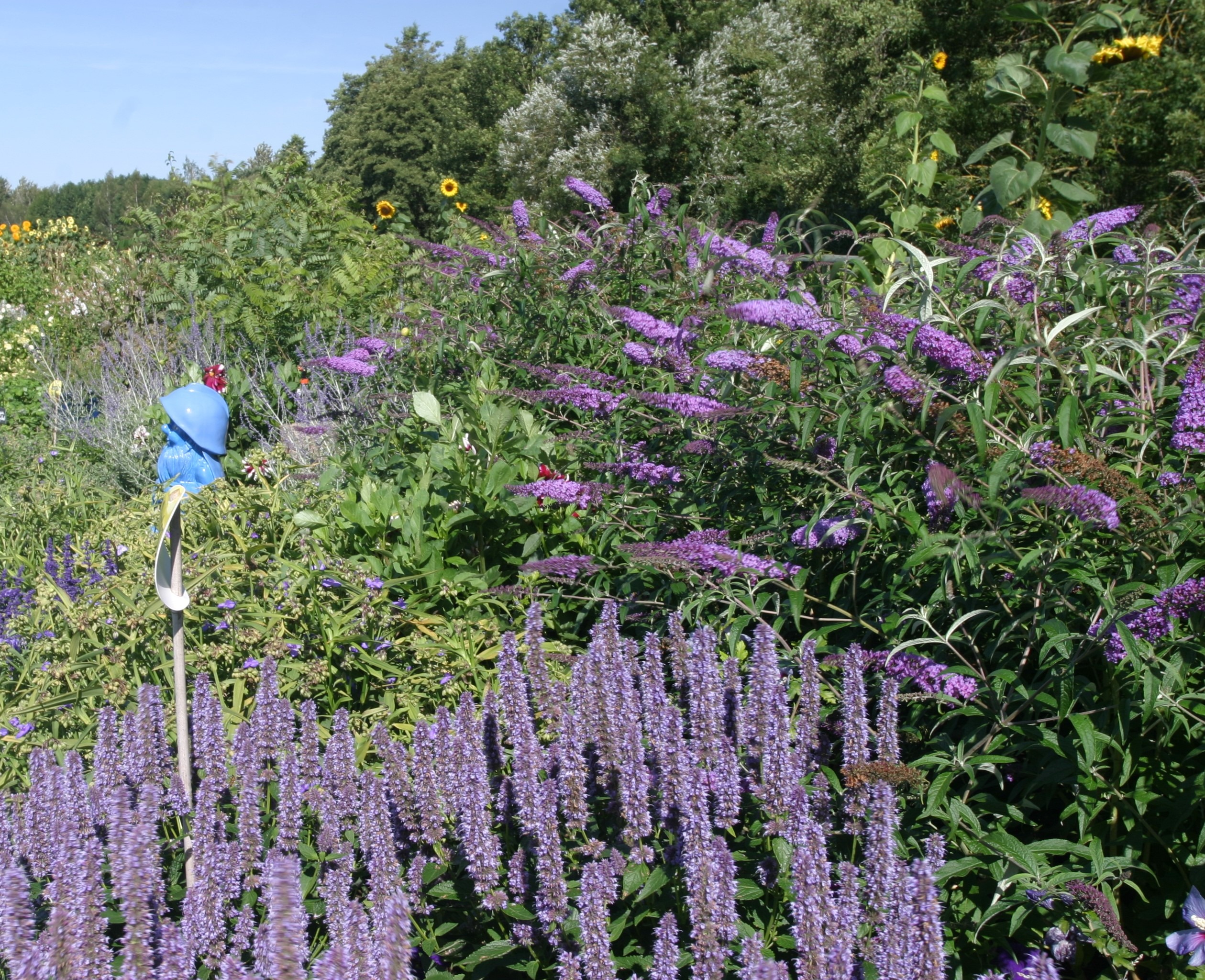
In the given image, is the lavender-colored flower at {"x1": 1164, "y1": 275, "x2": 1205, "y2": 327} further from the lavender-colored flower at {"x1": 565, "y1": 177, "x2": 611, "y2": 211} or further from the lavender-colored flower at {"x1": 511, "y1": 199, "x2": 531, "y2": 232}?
the lavender-colored flower at {"x1": 511, "y1": 199, "x2": 531, "y2": 232}

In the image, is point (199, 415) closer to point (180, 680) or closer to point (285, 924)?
point (180, 680)

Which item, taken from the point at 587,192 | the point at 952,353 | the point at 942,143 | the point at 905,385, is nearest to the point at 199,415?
the point at 905,385

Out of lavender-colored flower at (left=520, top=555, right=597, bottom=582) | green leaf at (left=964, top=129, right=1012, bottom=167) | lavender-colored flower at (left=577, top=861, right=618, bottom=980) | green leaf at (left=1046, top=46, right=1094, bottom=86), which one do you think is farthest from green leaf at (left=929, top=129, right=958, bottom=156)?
lavender-colored flower at (left=577, top=861, right=618, bottom=980)

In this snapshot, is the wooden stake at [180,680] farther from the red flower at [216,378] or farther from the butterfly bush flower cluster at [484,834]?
the red flower at [216,378]

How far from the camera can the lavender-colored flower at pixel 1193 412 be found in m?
2.04

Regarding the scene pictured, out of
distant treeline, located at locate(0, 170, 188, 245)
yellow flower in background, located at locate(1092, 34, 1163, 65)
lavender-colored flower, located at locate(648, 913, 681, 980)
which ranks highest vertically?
distant treeline, located at locate(0, 170, 188, 245)

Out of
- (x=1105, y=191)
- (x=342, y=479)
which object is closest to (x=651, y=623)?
(x=342, y=479)

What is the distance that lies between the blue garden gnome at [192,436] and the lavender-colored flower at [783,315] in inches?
56.2

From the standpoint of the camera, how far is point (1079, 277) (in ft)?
9.39

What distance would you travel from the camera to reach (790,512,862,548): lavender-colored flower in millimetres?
2486

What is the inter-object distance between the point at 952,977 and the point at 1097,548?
1011mm

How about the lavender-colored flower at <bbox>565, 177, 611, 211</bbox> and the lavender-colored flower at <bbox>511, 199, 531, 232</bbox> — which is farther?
the lavender-colored flower at <bbox>511, 199, 531, 232</bbox>

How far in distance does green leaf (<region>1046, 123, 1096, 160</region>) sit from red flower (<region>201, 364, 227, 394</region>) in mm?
4473

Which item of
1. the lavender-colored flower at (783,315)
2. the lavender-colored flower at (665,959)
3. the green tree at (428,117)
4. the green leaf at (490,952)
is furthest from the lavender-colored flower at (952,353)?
the green tree at (428,117)
